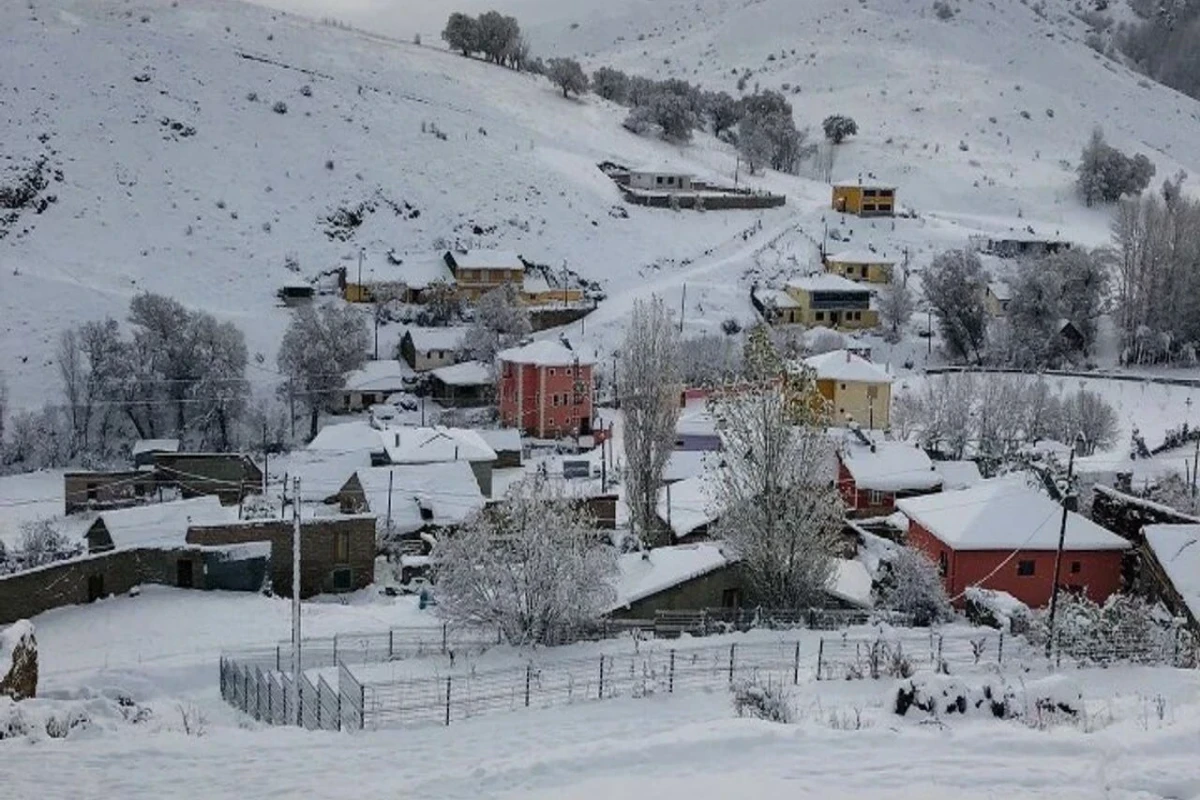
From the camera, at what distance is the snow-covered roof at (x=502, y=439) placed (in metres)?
47.9

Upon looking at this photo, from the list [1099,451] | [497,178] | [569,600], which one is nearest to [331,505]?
[569,600]

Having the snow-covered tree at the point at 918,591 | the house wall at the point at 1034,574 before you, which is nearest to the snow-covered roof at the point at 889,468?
the house wall at the point at 1034,574

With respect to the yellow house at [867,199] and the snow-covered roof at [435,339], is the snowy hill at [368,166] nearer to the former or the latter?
the yellow house at [867,199]

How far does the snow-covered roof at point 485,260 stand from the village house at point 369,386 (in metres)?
11.4

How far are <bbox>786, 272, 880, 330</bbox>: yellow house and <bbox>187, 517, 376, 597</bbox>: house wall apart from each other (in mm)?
41544

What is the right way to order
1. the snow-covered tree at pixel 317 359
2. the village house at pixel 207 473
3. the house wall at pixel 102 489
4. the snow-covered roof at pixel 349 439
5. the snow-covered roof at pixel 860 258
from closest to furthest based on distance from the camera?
the house wall at pixel 102 489, the village house at pixel 207 473, the snow-covered roof at pixel 349 439, the snow-covered tree at pixel 317 359, the snow-covered roof at pixel 860 258

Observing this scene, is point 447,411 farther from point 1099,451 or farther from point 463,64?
point 463,64

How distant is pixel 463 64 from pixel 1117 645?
303 feet

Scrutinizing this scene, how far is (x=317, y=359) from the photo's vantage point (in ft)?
181

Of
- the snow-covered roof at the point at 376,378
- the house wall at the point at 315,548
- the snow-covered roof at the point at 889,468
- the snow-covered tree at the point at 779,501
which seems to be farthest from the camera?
the snow-covered roof at the point at 376,378

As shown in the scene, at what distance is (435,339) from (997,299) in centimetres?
3354

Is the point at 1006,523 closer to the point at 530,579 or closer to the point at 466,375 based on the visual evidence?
the point at 530,579

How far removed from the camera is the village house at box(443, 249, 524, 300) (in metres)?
67.4

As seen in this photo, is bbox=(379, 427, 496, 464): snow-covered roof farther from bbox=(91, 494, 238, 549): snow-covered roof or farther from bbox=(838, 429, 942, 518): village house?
bbox=(838, 429, 942, 518): village house
